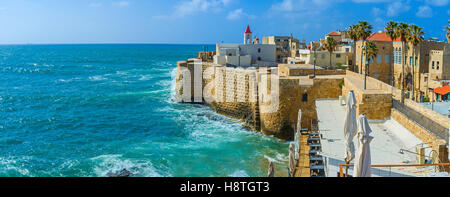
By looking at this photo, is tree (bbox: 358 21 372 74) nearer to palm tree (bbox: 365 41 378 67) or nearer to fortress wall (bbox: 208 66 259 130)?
palm tree (bbox: 365 41 378 67)

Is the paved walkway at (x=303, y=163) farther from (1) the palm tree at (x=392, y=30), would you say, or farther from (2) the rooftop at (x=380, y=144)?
(1) the palm tree at (x=392, y=30)

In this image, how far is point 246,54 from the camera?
5375cm

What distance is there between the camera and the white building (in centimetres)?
4819

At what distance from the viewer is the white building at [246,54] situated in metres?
48.2

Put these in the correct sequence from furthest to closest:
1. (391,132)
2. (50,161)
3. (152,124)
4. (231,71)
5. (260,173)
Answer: (231,71), (152,124), (50,161), (260,173), (391,132)

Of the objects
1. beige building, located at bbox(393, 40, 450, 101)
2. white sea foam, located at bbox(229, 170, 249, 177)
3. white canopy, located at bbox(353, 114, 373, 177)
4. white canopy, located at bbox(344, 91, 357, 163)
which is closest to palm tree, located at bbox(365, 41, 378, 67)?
beige building, located at bbox(393, 40, 450, 101)

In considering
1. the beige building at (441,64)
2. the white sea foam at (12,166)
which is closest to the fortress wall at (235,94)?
the beige building at (441,64)

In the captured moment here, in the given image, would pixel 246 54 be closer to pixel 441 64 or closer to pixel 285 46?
pixel 285 46

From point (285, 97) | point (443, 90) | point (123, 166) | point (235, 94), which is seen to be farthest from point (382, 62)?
point (123, 166)

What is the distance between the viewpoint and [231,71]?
3734 cm

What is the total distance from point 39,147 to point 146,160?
935 cm
